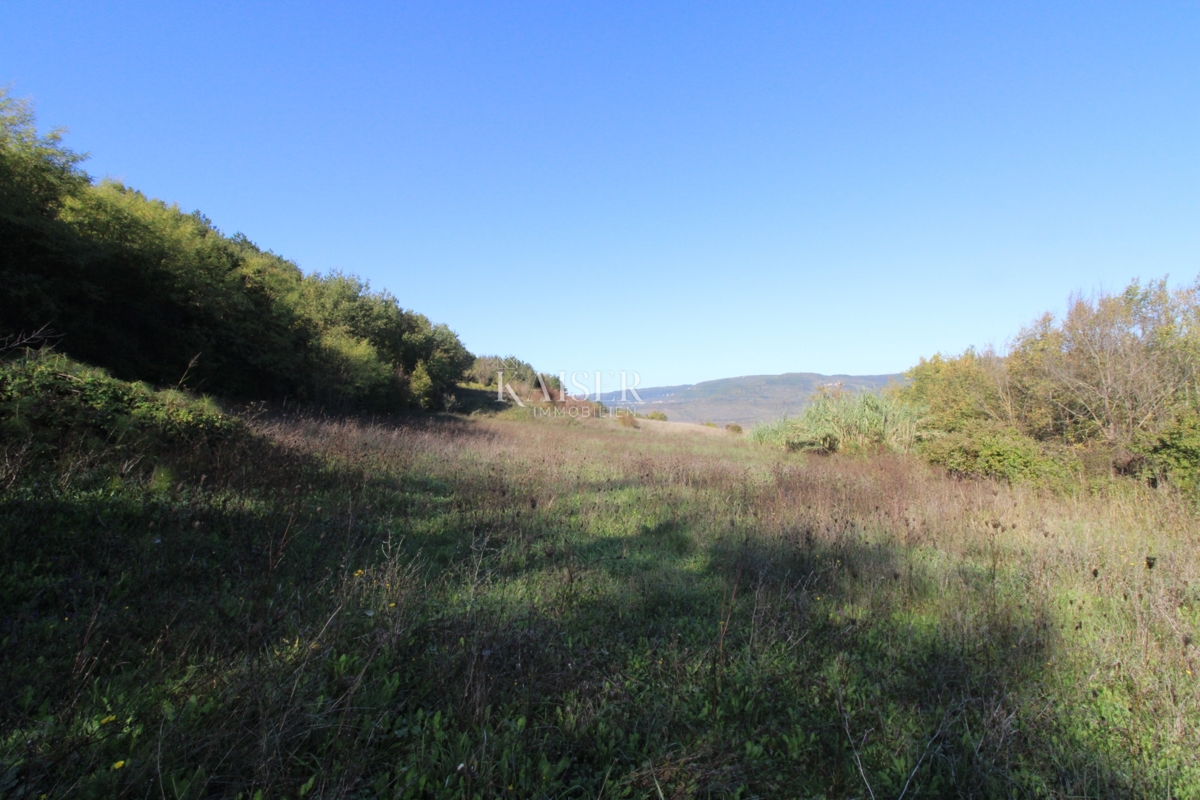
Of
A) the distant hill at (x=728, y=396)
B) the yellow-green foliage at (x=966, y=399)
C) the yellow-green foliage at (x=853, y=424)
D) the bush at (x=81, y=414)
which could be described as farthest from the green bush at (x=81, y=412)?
the distant hill at (x=728, y=396)

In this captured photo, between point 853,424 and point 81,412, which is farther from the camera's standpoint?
point 853,424

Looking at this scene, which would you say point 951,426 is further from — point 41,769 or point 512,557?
point 41,769

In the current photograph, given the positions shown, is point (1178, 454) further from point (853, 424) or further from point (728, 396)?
point (728, 396)

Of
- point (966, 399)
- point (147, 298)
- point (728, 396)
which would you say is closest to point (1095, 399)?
point (966, 399)

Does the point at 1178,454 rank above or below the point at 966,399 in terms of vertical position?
below

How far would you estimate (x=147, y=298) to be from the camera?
12758mm

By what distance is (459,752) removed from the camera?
201cm

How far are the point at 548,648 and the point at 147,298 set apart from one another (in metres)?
15.3

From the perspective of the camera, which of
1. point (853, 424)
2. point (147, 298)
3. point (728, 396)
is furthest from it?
point (728, 396)

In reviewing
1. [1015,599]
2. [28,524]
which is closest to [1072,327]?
[1015,599]

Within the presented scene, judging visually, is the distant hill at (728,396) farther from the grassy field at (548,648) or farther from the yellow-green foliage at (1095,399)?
the grassy field at (548,648)

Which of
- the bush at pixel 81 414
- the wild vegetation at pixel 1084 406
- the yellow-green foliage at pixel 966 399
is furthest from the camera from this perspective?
the yellow-green foliage at pixel 966 399

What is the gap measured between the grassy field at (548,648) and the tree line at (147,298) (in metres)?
3.60

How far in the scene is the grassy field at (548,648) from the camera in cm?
197
